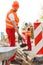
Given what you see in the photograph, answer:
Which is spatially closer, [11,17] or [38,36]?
[38,36]

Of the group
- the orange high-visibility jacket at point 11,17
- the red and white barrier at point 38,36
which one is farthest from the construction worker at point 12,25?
the red and white barrier at point 38,36

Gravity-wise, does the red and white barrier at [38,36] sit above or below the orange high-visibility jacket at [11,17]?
below

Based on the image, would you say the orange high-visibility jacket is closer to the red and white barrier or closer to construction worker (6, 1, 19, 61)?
construction worker (6, 1, 19, 61)

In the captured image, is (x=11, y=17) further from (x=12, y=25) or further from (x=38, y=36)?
(x=38, y=36)

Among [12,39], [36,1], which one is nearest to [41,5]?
[36,1]

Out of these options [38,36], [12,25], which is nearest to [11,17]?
[12,25]

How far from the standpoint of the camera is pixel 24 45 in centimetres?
953

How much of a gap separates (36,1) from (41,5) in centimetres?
45

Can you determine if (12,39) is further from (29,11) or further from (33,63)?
(29,11)

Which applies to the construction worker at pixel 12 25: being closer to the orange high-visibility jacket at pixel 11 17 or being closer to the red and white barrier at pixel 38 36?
the orange high-visibility jacket at pixel 11 17

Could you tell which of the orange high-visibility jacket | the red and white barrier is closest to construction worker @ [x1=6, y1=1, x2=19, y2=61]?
the orange high-visibility jacket

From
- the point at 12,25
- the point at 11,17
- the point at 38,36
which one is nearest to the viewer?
the point at 38,36

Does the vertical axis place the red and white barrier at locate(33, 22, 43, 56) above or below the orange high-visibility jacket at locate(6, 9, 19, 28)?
below

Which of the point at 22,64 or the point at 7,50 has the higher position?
the point at 7,50
